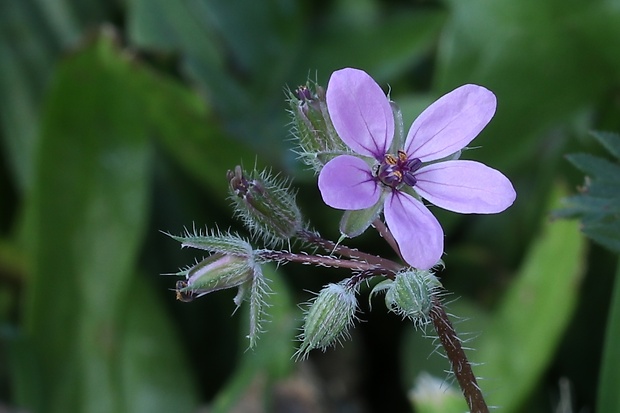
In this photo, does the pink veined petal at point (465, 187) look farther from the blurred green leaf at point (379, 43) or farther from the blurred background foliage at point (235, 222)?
the blurred green leaf at point (379, 43)

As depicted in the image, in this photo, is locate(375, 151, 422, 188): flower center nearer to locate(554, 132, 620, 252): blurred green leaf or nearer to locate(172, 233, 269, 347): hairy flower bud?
locate(172, 233, 269, 347): hairy flower bud

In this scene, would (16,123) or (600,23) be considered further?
(16,123)

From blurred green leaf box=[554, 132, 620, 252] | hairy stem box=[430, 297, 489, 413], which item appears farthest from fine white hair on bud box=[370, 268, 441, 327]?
blurred green leaf box=[554, 132, 620, 252]

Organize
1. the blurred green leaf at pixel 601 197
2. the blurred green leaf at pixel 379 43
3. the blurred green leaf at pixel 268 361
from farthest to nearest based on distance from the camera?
1. the blurred green leaf at pixel 379 43
2. the blurred green leaf at pixel 268 361
3. the blurred green leaf at pixel 601 197

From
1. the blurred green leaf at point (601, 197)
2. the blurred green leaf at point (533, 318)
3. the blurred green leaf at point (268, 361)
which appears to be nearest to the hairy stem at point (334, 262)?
the blurred green leaf at point (601, 197)

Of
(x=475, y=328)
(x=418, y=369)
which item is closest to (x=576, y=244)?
(x=475, y=328)

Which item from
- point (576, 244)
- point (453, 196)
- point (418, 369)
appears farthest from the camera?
point (418, 369)

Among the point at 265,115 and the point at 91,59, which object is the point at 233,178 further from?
the point at 265,115
